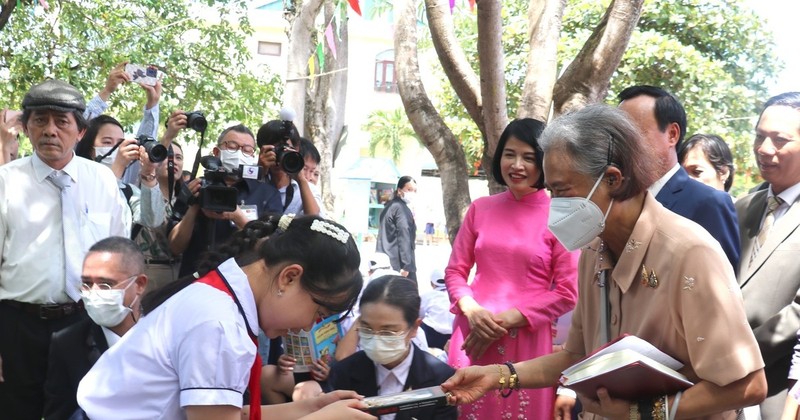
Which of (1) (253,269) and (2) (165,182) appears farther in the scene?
(2) (165,182)

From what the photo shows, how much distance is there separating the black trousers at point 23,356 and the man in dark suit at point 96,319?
196 millimetres

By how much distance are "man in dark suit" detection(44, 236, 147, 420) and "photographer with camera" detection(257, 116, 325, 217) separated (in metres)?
1.01

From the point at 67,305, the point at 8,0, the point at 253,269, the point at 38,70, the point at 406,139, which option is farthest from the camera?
the point at 406,139

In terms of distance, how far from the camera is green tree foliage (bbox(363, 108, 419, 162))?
31641 mm

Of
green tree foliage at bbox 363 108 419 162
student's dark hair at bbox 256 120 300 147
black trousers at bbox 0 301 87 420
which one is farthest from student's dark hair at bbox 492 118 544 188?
green tree foliage at bbox 363 108 419 162

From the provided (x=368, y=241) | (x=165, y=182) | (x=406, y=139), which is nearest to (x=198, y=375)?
(x=165, y=182)

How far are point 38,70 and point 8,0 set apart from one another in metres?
3.15

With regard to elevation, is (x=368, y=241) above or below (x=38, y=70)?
below

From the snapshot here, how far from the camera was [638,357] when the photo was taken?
80.0 inches

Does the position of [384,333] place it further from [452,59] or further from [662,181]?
[452,59]

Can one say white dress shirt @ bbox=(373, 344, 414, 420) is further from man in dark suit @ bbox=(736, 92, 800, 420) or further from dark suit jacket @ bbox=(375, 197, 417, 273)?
dark suit jacket @ bbox=(375, 197, 417, 273)

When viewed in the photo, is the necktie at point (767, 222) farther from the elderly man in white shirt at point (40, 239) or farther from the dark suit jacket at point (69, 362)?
the elderly man in white shirt at point (40, 239)

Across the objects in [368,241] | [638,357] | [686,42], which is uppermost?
[686,42]

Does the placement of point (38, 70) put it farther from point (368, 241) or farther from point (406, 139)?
point (406, 139)
